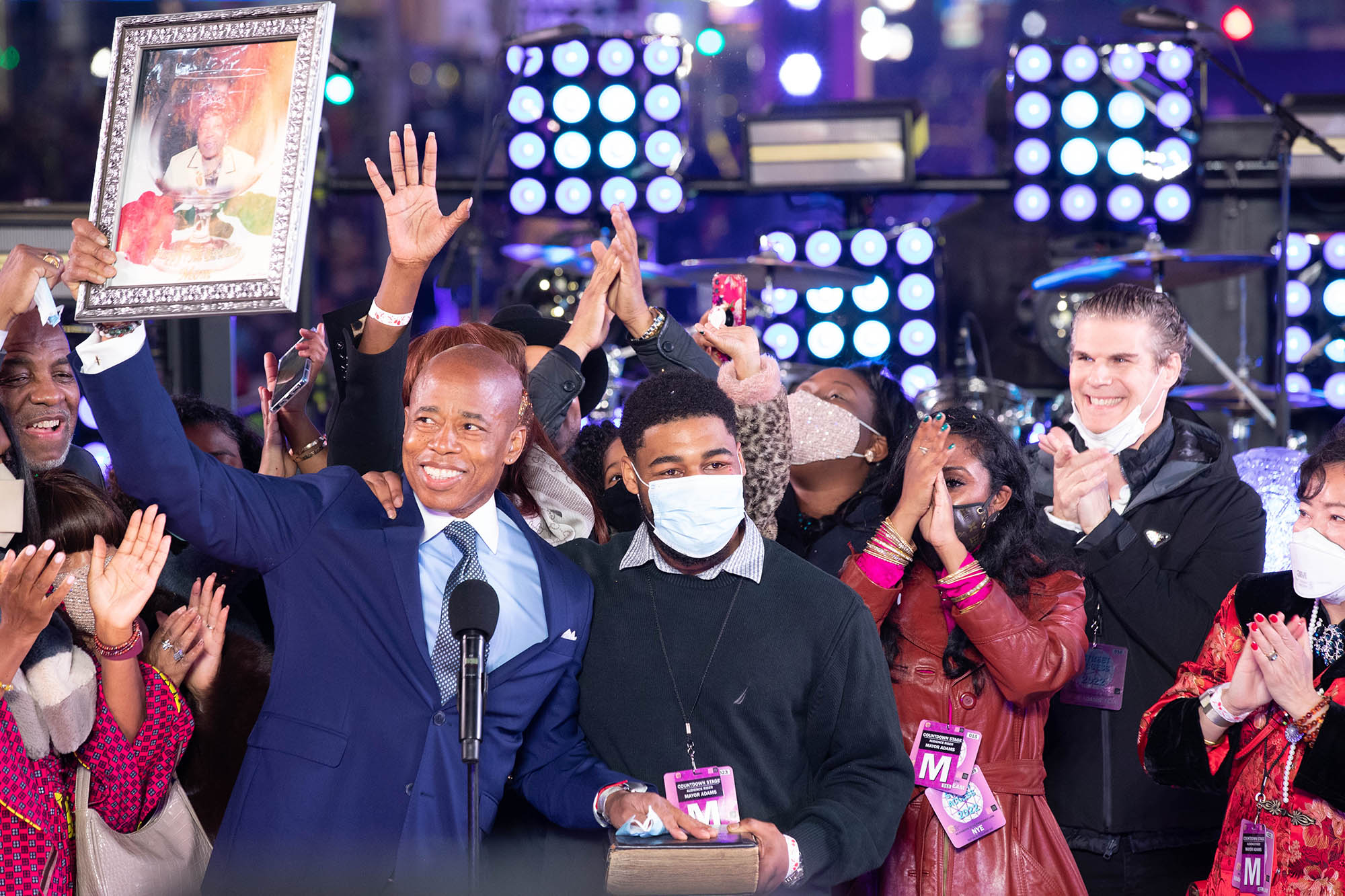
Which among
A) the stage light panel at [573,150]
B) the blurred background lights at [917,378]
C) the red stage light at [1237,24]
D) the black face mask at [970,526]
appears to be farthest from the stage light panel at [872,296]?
the black face mask at [970,526]

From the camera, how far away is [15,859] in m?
2.43

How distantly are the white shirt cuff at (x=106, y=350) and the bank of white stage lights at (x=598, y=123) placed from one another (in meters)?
5.48

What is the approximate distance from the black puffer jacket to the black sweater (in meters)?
0.89

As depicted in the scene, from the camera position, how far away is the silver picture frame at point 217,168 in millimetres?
2373

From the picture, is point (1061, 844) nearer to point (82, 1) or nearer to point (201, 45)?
point (201, 45)

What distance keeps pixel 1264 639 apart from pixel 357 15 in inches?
301

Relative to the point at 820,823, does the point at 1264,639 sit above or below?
above

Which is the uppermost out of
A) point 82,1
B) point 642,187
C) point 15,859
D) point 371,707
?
point 82,1

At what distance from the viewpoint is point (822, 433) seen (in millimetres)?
3789

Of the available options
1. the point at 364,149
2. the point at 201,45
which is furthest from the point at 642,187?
the point at 201,45

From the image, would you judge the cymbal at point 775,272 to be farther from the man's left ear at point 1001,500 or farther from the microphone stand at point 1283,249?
the man's left ear at point 1001,500

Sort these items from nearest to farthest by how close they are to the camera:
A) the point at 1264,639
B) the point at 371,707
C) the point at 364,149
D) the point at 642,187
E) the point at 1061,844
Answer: the point at 371,707 → the point at 1264,639 → the point at 1061,844 → the point at 642,187 → the point at 364,149

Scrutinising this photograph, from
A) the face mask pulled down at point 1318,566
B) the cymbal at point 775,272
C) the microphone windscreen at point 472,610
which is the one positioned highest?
the cymbal at point 775,272

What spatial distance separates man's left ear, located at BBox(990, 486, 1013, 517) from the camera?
315 cm
